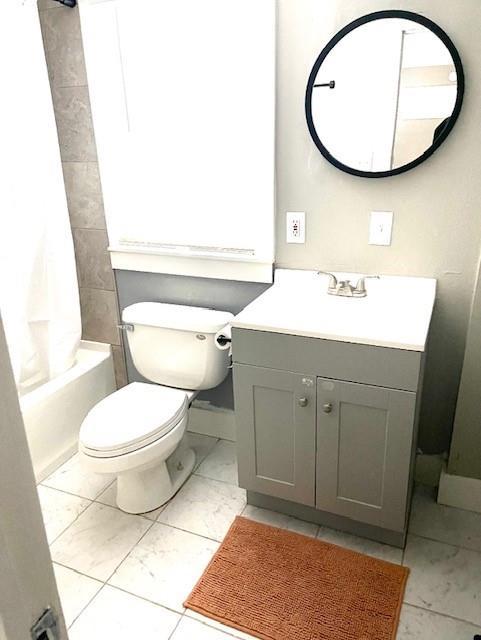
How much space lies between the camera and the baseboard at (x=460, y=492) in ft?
6.10

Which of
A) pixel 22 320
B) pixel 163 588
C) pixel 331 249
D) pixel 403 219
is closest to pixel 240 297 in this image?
pixel 331 249

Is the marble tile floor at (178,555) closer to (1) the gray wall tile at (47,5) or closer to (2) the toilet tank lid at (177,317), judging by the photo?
(2) the toilet tank lid at (177,317)

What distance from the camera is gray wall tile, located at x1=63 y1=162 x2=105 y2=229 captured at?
2.17 metres

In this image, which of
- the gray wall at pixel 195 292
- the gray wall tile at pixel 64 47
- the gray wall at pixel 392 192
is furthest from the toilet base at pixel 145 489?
the gray wall tile at pixel 64 47

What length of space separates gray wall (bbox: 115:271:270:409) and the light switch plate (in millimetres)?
478

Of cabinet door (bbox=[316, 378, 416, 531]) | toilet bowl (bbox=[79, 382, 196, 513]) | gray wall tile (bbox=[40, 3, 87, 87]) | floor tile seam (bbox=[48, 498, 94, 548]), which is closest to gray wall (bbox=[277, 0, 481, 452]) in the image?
cabinet door (bbox=[316, 378, 416, 531])

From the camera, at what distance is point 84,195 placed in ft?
7.31

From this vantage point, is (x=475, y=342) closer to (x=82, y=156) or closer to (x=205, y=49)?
(x=205, y=49)

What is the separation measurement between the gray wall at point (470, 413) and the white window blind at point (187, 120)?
0.80m

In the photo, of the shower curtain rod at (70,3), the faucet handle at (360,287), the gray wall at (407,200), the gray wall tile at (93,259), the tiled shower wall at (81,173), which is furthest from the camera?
the gray wall tile at (93,259)

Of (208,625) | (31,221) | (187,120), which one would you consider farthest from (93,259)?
(208,625)

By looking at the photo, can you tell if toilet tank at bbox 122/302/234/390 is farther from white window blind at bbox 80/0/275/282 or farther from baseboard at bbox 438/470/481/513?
baseboard at bbox 438/470/481/513

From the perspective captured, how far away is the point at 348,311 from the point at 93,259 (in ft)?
4.25

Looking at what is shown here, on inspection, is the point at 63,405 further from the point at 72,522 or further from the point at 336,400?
the point at 336,400
